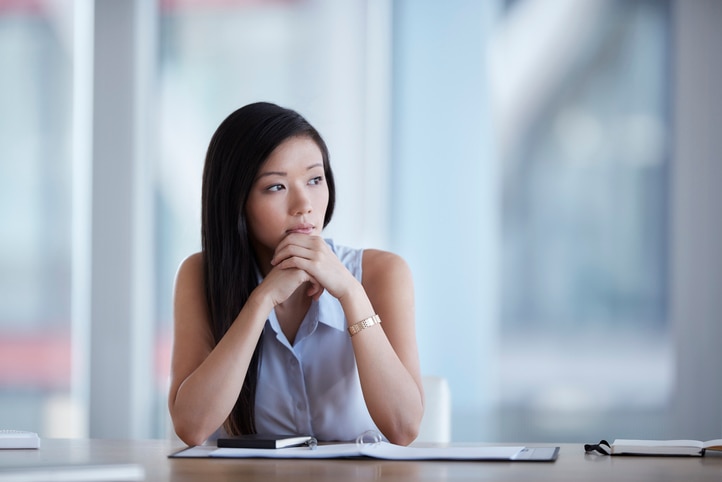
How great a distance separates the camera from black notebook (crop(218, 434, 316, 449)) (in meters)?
1.46

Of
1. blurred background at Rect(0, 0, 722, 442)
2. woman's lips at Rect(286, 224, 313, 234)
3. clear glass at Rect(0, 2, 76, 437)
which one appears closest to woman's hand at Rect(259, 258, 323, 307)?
woman's lips at Rect(286, 224, 313, 234)

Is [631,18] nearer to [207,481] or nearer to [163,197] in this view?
[163,197]

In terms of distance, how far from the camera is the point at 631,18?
3469 millimetres

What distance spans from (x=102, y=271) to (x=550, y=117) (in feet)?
6.84

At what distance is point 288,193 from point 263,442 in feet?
2.03

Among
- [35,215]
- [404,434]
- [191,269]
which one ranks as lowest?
[404,434]

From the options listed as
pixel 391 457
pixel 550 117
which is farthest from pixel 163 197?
pixel 391 457

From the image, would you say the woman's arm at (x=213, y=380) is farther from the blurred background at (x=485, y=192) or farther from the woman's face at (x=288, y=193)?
the blurred background at (x=485, y=192)

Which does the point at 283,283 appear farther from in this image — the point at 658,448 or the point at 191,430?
the point at 658,448

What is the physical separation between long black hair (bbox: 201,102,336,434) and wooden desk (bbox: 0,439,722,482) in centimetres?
46

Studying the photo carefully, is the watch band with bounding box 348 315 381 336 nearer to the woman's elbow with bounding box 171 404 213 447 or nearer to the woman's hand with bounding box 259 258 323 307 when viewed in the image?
the woman's hand with bounding box 259 258 323 307

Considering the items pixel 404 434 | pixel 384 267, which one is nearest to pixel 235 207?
pixel 384 267

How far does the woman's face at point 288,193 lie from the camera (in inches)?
73.9

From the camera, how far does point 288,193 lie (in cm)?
188
